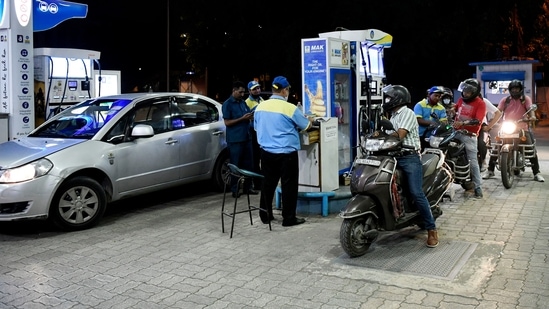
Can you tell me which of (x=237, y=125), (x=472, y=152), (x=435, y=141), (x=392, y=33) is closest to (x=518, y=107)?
(x=472, y=152)

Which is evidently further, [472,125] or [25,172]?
[472,125]

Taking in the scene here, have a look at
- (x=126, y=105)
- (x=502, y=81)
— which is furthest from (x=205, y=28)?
(x=126, y=105)

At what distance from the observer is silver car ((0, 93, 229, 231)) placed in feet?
21.2

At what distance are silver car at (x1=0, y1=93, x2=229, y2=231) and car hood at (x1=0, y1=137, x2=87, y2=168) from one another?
0.01 metres

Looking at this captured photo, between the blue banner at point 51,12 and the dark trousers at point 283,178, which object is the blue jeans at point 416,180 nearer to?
the dark trousers at point 283,178

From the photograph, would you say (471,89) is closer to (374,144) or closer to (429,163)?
(429,163)

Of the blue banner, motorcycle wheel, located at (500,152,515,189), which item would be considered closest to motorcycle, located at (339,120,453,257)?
motorcycle wheel, located at (500,152,515,189)

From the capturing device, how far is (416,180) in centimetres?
577

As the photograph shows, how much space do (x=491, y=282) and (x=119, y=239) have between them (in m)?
3.97

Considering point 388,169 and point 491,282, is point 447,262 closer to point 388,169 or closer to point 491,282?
point 491,282

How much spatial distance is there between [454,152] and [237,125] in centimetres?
315

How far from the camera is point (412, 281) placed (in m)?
4.88

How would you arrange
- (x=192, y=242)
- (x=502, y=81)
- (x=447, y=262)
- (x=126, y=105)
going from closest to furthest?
(x=447, y=262)
(x=192, y=242)
(x=126, y=105)
(x=502, y=81)

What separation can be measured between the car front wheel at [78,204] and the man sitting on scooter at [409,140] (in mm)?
3623
